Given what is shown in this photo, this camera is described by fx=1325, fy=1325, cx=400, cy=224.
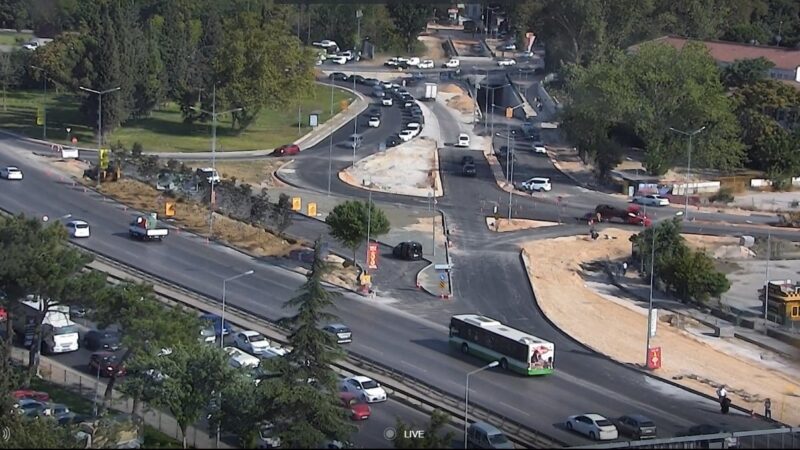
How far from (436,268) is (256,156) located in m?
17.0

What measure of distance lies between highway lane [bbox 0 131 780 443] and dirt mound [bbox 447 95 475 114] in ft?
90.3

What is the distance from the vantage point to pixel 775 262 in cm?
3822

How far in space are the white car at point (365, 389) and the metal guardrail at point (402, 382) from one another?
0.51 m

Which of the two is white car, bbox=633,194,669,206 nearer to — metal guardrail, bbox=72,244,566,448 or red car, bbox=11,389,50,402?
metal guardrail, bbox=72,244,566,448

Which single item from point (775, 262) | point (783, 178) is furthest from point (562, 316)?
point (783, 178)

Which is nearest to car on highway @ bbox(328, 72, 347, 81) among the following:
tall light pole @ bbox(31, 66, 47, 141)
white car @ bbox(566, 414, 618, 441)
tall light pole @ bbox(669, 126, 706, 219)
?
tall light pole @ bbox(31, 66, 47, 141)

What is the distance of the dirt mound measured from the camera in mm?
64494

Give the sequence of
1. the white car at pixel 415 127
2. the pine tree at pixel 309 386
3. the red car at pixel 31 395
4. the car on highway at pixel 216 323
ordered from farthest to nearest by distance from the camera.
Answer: the white car at pixel 415 127, the car on highway at pixel 216 323, the red car at pixel 31 395, the pine tree at pixel 309 386

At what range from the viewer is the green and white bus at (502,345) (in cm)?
2519

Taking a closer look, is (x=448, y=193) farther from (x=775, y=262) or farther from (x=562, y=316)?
(x=562, y=316)

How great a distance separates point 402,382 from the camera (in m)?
24.2

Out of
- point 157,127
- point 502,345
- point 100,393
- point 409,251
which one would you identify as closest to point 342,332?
point 502,345

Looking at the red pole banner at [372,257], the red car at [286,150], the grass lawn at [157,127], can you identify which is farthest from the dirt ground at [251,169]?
the red pole banner at [372,257]

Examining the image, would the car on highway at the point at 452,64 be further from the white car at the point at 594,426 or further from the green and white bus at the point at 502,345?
the white car at the point at 594,426
